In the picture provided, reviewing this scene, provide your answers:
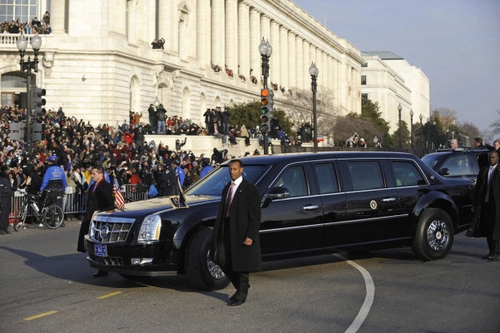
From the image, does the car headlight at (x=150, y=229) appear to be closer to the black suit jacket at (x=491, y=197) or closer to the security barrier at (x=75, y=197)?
the black suit jacket at (x=491, y=197)

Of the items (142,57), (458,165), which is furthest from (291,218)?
(142,57)

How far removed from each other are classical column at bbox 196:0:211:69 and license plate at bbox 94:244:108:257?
194 ft

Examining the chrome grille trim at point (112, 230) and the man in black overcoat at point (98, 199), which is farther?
the man in black overcoat at point (98, 199)

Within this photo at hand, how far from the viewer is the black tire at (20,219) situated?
22062mm

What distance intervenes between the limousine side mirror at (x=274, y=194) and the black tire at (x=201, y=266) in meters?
1.07

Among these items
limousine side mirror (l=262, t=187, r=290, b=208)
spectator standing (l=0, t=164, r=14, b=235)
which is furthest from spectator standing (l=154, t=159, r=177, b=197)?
limousine side mirror (l=262, t=187, r=290, b=208)

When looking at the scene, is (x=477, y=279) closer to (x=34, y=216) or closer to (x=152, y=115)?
(x=34, y=216)

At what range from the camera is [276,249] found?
11523 mm

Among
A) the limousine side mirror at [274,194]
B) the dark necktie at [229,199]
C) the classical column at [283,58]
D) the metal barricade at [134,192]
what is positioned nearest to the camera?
the dark necktie at [229,199]

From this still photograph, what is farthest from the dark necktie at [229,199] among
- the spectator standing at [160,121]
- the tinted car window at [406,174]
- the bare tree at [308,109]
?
the bare tree at [308,109]

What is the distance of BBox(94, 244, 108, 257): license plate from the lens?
11039 mm

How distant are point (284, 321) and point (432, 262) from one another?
17.3 ft

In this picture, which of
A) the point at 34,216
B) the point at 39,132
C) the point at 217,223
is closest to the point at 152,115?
the point at 39,132

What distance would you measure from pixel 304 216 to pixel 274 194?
2.36 feet
